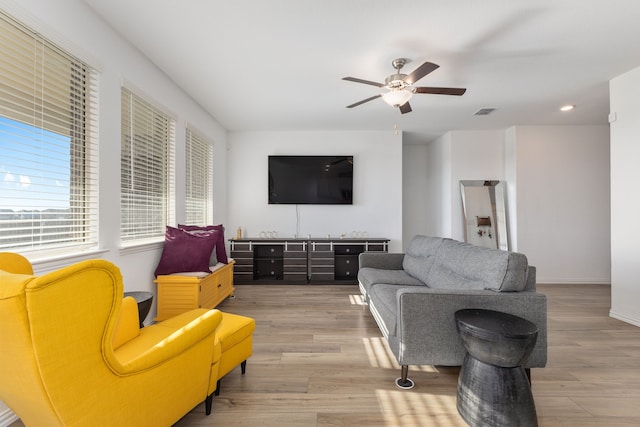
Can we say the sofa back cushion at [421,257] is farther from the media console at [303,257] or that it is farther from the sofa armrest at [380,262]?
the media console at [303,257]

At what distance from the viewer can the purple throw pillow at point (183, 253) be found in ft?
9.44

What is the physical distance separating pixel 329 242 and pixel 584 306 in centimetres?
354

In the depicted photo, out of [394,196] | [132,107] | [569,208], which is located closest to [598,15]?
[394,196]

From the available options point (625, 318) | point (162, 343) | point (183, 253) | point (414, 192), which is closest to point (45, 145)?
point (183, 253)

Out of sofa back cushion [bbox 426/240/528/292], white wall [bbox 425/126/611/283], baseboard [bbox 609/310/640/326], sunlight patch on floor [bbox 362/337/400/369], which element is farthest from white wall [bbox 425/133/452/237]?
sunlight patch on floor [bbox 362/337/400/369]

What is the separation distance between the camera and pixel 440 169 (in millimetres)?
5574

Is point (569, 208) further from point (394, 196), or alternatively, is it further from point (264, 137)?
point (264, 137)

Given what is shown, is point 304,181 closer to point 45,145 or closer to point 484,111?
point 484,111

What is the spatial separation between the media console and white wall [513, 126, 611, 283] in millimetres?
2636

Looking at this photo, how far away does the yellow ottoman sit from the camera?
1762 millimetres

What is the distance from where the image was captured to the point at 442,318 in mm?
1808

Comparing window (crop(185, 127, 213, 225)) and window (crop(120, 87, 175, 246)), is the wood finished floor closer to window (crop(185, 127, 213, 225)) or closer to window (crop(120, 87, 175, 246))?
window (crop(120, 87, 175, 246))

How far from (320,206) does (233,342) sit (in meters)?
3.47

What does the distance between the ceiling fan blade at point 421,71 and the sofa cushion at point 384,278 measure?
1.99 m
